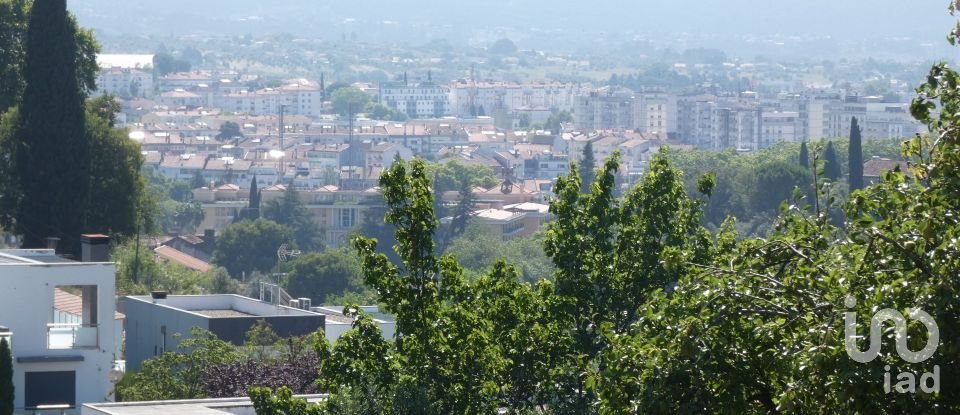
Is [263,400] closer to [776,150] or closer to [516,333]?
[516,333]

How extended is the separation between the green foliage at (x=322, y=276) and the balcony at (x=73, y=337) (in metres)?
48.5

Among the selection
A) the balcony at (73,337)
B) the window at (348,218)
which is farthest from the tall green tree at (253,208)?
the balcony at (73,337)

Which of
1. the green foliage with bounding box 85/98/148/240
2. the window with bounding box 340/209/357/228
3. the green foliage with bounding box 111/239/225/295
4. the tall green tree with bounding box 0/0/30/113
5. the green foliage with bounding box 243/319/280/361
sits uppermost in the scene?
the tall green tree with bounding box 0/0/30/113

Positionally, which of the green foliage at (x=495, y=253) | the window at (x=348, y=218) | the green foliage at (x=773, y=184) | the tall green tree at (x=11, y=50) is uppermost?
the tall green tree at (x=11, y=50)

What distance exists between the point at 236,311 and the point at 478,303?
54.9 ft

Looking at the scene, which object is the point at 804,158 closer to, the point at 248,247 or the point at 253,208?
the point at 248,247

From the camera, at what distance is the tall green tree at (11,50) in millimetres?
34344

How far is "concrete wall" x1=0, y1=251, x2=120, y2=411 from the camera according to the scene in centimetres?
1870

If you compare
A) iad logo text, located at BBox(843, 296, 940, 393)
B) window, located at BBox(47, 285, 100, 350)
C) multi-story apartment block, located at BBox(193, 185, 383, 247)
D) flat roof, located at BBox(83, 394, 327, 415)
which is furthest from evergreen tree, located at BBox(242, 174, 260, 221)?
iad logo text, located at BBox(843, 296, 940, 393)

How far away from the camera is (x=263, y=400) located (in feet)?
38.5

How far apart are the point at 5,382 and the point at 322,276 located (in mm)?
53466

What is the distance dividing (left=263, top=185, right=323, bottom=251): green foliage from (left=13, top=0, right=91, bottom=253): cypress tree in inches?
2841

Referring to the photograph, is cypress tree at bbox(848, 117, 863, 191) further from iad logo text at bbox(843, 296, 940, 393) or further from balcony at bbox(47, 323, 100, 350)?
iad logo text at bbox(843, 296, 940, 393)

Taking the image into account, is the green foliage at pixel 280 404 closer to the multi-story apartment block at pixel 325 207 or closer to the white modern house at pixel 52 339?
the white modern house at pixel 52 339
